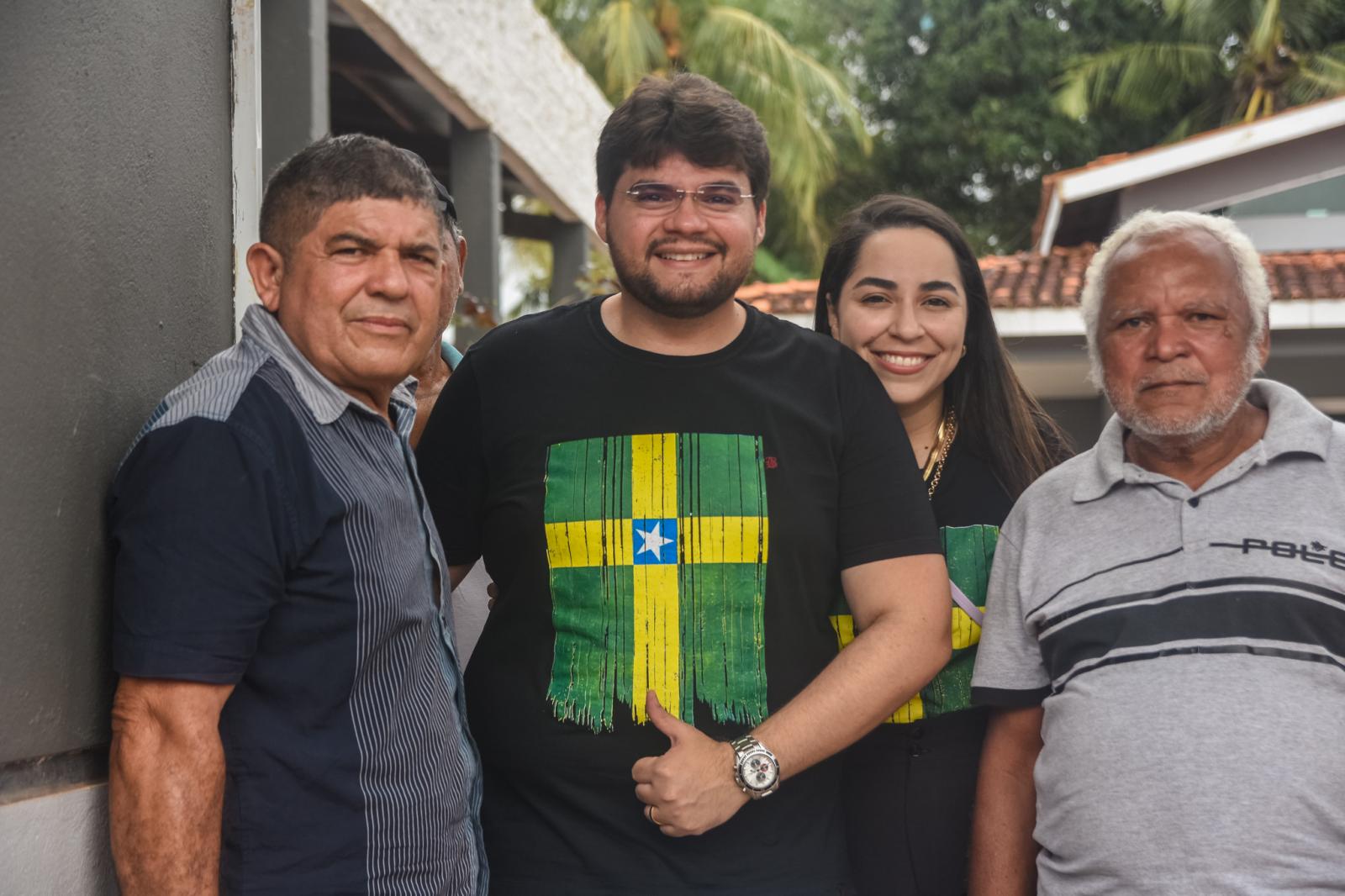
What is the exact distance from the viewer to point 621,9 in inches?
842

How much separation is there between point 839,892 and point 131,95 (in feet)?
6.21

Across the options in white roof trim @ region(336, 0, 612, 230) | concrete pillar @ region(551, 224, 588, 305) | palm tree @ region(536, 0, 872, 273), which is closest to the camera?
white roof trim @ region(336, 0, 612, 230)

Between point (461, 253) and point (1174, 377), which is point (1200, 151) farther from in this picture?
point (461, 253)

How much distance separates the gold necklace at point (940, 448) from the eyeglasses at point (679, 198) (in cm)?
86

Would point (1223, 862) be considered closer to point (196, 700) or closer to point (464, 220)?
point (196, 700)

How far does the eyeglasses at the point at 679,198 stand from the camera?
107 inches

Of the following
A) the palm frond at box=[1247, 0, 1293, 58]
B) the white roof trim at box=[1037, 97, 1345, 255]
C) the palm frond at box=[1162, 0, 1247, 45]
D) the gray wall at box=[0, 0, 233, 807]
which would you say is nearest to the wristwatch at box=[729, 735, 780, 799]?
the gray wall at box=[0, 0, 233, 807]

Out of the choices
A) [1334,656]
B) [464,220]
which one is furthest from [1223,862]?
[464,220]

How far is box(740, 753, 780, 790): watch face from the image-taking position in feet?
8.02

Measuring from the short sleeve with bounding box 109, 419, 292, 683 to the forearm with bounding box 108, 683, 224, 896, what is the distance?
10cm

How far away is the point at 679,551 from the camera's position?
102 inches

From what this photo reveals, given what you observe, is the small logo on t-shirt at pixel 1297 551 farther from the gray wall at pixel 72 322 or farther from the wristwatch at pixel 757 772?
the gray wall at pixel 72 322

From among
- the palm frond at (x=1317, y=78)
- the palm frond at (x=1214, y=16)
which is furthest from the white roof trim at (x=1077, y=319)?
the palm frond at (x=1214, y=16)

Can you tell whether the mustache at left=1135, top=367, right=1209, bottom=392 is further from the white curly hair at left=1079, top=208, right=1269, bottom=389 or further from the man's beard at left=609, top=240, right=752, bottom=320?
the man's beard at left=609, top=240, right=752, bottom=320
